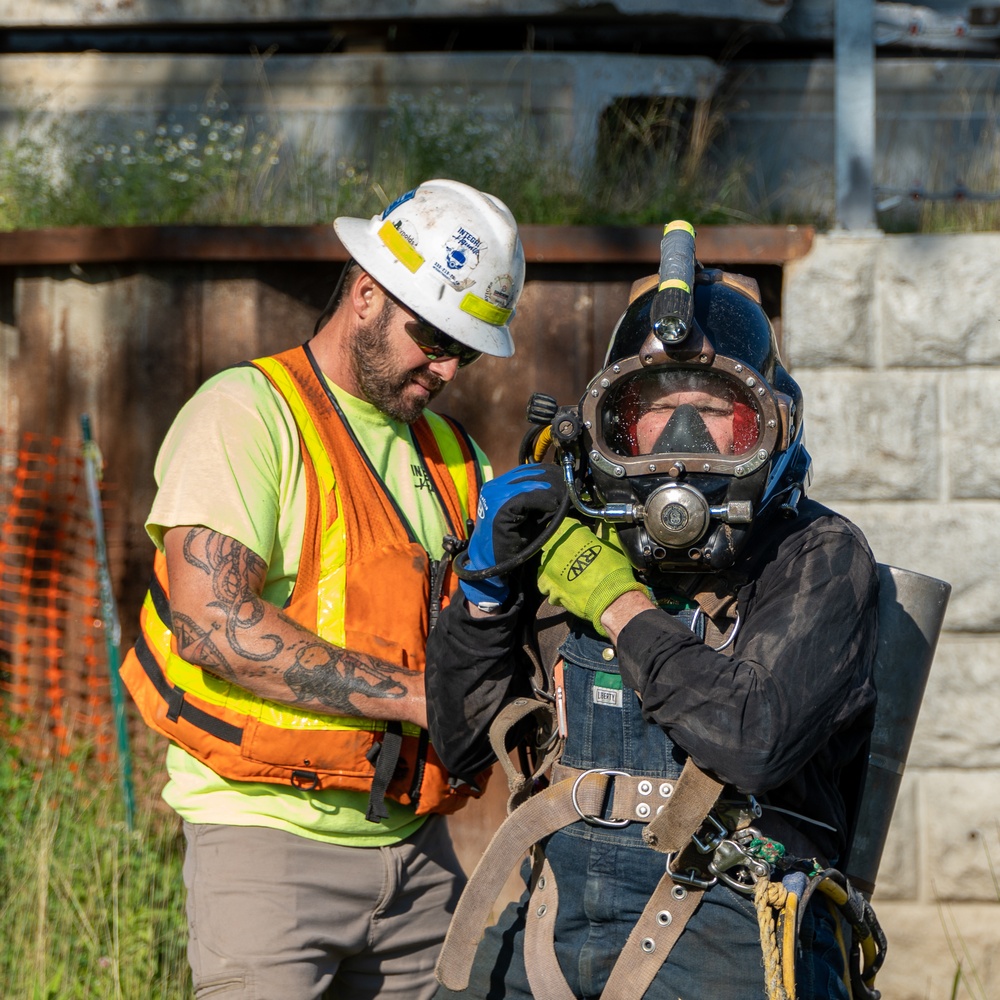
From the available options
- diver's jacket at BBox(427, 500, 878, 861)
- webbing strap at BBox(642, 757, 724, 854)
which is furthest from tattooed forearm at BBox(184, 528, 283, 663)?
webbing strap at BBox(642, 757, 724, 854)

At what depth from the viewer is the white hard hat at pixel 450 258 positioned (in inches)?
126

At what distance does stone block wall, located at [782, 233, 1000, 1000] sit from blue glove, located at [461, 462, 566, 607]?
2.57 meters

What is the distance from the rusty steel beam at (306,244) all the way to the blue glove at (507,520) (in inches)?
99.2

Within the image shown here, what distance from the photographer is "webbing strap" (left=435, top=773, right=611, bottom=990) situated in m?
2.46

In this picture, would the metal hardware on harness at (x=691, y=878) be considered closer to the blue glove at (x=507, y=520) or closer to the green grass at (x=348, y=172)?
the blue glove at (x=507, y=520)

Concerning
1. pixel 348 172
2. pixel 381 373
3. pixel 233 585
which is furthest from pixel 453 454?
pixel 348 172

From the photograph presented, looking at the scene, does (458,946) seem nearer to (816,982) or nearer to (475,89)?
(816,982)

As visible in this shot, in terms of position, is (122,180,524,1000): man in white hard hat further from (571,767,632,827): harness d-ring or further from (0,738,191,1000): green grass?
(0,738,191,1000): green grass

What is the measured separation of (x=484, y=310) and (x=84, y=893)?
2646mm

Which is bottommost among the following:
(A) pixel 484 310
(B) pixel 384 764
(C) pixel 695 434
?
(B) pixel 384 764

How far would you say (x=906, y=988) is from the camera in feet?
16.1

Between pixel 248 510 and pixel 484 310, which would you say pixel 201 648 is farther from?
pixel 484 310

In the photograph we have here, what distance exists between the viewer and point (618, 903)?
2.41 m

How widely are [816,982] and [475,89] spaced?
546 cm
